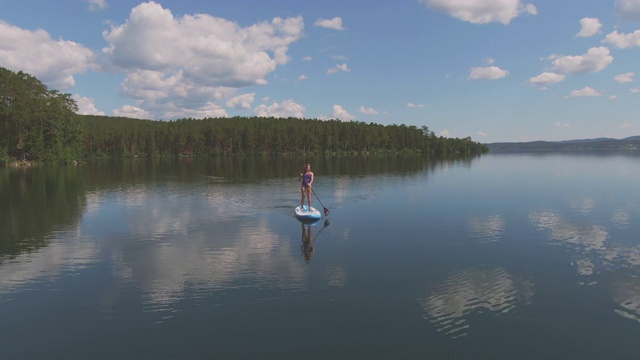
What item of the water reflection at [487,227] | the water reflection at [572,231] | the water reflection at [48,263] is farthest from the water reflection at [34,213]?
the water reflection at [572,231]

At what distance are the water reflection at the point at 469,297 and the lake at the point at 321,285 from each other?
65mm

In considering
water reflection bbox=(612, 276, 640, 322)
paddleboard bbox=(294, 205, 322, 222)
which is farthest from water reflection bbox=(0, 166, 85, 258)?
water reflection bbox=(612, 276, 640, 322)

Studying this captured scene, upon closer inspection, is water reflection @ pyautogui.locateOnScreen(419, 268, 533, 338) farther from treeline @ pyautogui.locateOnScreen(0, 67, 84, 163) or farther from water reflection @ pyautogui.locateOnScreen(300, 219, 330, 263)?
treeline @ pyautogui.locateOnScreen(0, 67, 84, 163)

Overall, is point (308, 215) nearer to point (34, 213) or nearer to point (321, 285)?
point (321, 285)

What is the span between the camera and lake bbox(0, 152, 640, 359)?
10281 millimetres

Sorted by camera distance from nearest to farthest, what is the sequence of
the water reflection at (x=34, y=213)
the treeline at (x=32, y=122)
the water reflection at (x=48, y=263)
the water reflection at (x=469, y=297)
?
the water reflection at (x=469, y=297), the water reflection at (x=48, y=263), the water reflection at (x=34, y=213), the treeline at (x=32, y=122)

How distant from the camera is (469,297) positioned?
13094mm

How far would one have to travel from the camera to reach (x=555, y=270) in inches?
624

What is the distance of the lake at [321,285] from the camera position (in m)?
10.3

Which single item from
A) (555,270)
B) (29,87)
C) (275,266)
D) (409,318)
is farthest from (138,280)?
(29,87)

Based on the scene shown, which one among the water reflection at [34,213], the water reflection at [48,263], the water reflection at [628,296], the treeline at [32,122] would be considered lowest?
the water reflection at [628,296]

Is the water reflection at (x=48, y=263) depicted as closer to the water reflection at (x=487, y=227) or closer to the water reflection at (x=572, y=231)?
the water reflection at (x=487, y=227)

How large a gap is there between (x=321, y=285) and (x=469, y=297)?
15.6ft

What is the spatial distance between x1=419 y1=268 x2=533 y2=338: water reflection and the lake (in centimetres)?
7
